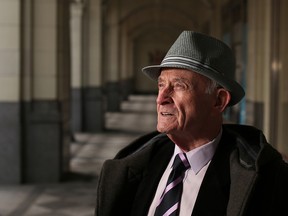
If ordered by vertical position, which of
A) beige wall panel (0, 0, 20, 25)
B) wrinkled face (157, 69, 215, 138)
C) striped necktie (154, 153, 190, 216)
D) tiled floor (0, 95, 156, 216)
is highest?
beige wall panel (0, 0, 20, 25)

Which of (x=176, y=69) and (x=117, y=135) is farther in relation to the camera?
(x=117, y=135)

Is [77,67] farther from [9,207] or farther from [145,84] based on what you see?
[145,84]

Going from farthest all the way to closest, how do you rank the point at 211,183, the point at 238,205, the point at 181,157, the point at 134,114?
the point at 134,114 < the point at 181,157 < the point at 211,183 < the point at 238,205

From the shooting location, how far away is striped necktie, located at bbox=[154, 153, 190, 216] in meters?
1.73

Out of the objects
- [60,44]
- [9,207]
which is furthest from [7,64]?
[9,207]

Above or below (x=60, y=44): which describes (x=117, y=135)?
below

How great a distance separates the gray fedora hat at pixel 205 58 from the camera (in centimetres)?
172

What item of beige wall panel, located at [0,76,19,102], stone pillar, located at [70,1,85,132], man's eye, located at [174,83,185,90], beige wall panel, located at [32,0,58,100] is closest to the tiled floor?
beige wall panel, located at [0,76,19,102]

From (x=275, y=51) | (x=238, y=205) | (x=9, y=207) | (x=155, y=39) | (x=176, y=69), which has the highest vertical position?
(x=155, y=39)

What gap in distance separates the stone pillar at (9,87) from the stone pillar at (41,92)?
16cm

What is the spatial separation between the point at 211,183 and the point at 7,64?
22.7 ft

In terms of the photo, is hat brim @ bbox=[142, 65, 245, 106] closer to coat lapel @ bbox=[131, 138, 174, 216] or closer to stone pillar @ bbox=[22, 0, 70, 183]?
coat lapel @ bbox=[131, 138, 174, 216]

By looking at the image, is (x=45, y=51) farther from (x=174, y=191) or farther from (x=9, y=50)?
(x=174, y=191)

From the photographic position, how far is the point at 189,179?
5.74ft
